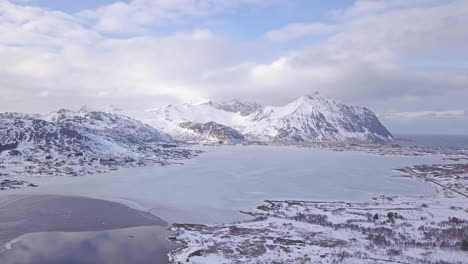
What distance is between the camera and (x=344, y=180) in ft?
281

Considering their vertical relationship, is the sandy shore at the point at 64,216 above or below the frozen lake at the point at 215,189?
above

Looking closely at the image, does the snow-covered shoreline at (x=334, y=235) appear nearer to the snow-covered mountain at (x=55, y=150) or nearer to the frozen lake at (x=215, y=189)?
the frozen lake at (x=215, y=189)

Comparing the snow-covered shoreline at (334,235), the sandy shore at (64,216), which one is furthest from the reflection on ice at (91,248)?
the snow-covered shoreline at (334,235)

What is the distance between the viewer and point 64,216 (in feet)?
144

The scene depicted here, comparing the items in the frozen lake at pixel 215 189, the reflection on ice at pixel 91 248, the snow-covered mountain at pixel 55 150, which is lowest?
the frozen lake at pixel 215 189

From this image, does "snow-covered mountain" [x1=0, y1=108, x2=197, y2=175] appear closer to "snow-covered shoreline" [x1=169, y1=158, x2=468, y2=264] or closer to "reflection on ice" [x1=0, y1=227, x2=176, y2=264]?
"reflection on ice" [x1=0, y1=227, x2=176, y2=264]

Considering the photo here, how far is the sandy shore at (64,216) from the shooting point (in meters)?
37.6

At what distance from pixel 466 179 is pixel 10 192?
91600 mm

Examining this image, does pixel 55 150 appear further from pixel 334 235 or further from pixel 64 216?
pixel 334 235

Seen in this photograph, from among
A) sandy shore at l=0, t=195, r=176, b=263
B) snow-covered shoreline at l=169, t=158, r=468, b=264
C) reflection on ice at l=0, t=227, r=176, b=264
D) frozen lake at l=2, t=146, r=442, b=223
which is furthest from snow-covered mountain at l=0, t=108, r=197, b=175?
snow-covered shoreline at l=169, t=158, r=468, b=264

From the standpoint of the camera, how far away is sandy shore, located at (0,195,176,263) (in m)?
37.6

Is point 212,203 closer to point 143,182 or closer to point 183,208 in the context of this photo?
point 183,208

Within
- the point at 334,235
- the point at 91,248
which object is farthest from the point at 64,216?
the point at 334,235

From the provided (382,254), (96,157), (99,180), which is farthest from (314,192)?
(96,157)
